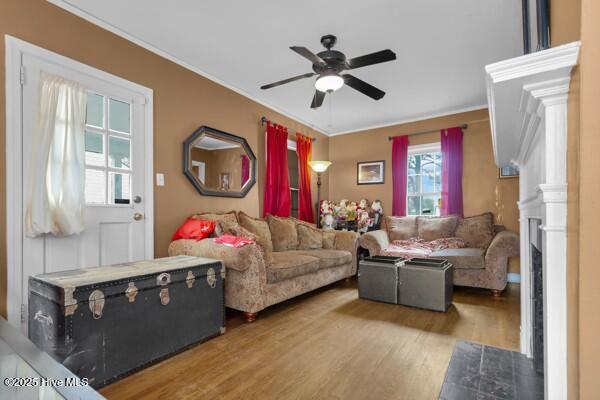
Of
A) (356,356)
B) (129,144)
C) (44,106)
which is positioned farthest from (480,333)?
(44,106)

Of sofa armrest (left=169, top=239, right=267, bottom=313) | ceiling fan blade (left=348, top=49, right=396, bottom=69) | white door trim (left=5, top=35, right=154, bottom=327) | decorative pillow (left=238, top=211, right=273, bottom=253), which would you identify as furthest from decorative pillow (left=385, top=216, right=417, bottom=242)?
white door trim (left=5, top=35, right=154, bottom=327)

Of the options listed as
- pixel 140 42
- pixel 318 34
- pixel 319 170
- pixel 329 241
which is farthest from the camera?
pixel 319 170

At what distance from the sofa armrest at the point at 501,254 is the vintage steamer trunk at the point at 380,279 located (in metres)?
1.06

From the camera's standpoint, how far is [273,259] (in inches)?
117

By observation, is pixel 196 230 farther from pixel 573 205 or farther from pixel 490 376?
pixel 573 205

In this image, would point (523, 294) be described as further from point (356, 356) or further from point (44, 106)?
point (44, 106)

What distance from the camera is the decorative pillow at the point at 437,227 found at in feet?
13.9

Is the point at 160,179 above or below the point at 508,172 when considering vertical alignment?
below

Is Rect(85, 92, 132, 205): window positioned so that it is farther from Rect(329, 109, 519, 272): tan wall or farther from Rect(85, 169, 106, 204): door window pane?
Rect(329, 109, 519, 272): tan wall

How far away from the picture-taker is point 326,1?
2.21m

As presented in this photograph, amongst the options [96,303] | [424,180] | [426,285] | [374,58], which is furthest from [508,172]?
[96,303]

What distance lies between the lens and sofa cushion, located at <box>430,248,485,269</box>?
3.37 meters

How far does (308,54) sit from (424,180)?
3.45 meters

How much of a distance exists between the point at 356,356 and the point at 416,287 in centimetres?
124
